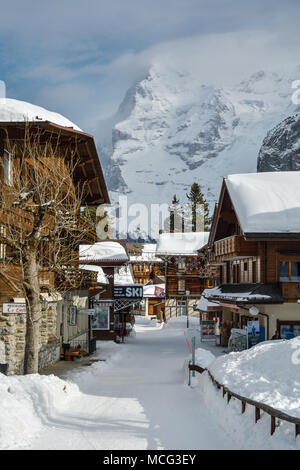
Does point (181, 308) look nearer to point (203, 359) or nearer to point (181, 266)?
point (181, 266)

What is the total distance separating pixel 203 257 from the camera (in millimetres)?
62062

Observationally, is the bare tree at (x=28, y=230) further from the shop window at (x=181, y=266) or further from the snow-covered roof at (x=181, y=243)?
the snow-covered roof at (x=181, y=243)

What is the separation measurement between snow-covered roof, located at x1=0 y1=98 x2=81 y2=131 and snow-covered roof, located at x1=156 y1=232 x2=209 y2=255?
134 ft

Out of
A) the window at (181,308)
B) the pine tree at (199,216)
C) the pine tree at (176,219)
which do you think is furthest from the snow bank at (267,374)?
the pine tree at (176,219)

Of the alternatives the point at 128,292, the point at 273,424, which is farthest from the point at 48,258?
the point at 128,292

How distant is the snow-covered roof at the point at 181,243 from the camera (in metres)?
64.2

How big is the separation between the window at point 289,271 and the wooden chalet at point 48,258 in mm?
10096

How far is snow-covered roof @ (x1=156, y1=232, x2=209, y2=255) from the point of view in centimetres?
6419

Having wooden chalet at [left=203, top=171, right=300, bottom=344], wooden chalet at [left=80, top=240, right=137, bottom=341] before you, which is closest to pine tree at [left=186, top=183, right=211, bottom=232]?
wooden chalet at [left=80, top=240, right=137, bottom=341]

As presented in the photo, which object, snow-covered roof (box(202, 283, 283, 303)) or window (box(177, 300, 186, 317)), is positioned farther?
window (box(177, 300, 186, 317))

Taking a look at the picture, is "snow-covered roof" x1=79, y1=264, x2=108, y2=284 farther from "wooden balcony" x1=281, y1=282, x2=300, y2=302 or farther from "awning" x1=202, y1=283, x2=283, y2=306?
"wooden balcony" x1=281, y1=282, x2=300, y2=302

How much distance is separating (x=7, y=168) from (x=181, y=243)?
47.0 m
